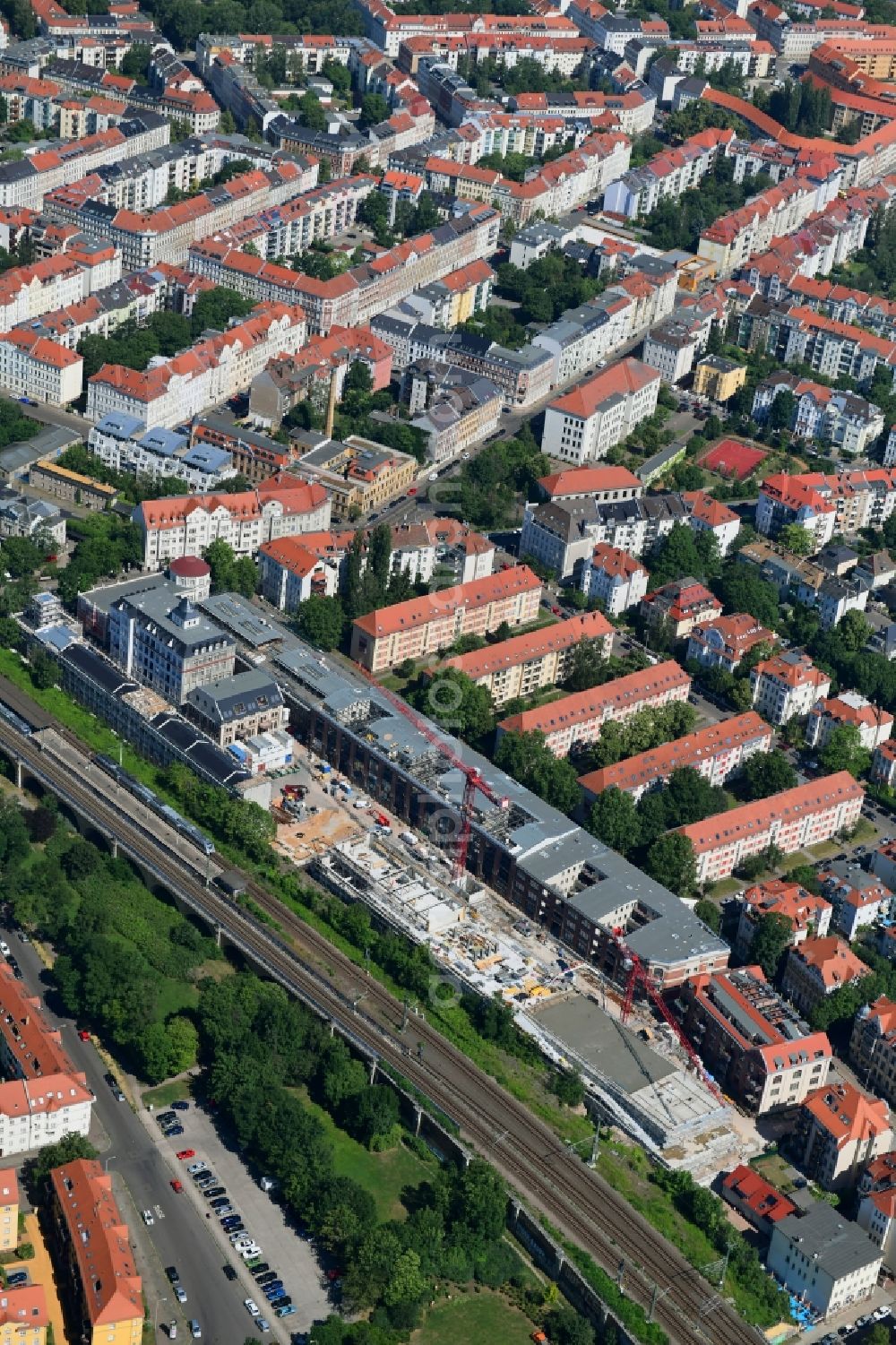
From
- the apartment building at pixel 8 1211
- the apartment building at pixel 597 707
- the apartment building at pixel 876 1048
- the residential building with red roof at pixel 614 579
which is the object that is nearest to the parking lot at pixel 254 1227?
the apartment building at pixel 8 1211

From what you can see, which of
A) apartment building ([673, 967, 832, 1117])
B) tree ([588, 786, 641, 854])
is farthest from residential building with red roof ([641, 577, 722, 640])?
apartment building ([673, 967, 832, 1117])

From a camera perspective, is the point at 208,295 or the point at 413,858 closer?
the point at 413,858

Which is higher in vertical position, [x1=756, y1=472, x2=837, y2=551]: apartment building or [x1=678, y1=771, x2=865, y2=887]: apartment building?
[x1=756, y1=472, x2=837, y2=551]: apartment building

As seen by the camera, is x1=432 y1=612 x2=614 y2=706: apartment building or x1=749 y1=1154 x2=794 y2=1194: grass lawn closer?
x1=749 y1=1154 x2=794 y2=1194: grass lawn

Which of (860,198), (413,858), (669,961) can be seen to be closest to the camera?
(669,961)

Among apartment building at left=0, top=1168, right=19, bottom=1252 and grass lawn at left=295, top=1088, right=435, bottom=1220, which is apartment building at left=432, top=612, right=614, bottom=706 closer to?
grass lawn at left=295, top=1088, right=435, bottom=1220

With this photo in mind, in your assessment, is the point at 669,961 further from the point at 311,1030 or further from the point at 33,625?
the point at 33,625

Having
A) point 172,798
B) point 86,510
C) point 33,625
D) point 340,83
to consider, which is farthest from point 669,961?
point 340,83

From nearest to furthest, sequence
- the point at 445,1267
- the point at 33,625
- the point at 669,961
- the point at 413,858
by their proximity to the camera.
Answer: the point at 445,1267
the point at 669,961
the point at 413,858
the point at 33,625

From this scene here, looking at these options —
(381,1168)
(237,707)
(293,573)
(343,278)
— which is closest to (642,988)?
(381,1168)
